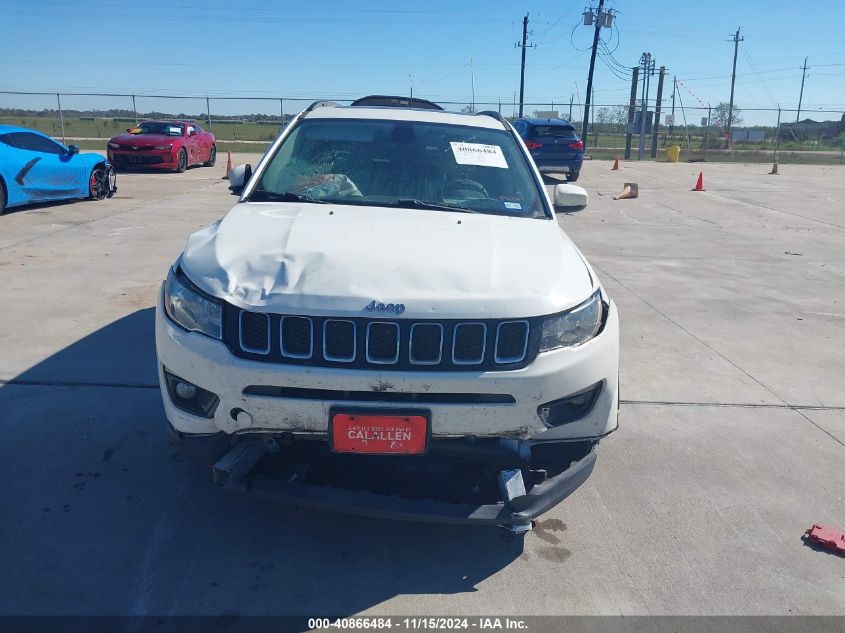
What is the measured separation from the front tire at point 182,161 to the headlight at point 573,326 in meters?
17.7

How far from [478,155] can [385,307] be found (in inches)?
77.0

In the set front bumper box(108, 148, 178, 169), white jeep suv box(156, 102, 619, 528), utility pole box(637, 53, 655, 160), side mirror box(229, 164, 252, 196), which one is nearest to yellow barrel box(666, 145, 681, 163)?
utility pole box(637, 53, 655, 160)

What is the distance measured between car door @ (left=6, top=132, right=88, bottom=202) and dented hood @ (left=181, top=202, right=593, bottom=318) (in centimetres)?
903

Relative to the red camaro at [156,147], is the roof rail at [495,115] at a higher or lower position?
higher

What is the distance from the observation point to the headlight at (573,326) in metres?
2.79

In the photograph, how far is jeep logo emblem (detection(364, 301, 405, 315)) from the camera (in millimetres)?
2635

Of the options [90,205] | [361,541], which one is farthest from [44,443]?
[90,205]

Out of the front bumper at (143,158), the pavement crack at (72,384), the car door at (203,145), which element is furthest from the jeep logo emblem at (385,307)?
the car door at (203,145)

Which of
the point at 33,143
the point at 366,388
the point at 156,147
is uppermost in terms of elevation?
the point at 33,143

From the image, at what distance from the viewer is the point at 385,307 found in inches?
104

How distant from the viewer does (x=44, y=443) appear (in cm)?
374

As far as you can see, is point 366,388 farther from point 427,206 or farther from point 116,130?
point 116,130

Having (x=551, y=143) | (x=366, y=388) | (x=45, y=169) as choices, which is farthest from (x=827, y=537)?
(x=551, y=143)

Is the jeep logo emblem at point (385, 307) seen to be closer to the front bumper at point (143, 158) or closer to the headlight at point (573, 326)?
the headlight at point (573, 326)
